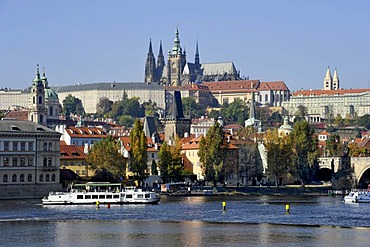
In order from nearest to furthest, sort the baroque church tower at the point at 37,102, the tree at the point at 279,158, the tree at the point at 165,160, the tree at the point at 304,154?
the tree at the point at 165,160 → the tree at the point at 279,158 → the tree at the point at 304,154 → the baroque church tower at the point at 37,102

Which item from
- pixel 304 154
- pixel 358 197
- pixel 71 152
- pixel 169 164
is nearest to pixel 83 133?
pixel 71 152

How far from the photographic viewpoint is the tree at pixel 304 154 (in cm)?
11544

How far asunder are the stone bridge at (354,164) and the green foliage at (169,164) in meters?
19.7

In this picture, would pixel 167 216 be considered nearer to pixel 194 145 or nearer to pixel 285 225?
pixel 285 225

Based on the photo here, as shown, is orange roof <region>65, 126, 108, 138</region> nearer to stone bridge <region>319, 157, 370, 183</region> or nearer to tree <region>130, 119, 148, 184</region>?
stone bridge <region>319, 157, 370, 183</region>

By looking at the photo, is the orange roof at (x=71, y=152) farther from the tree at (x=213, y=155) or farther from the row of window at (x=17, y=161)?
the row of window at (x=17, y=161)

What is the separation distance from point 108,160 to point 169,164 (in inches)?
382

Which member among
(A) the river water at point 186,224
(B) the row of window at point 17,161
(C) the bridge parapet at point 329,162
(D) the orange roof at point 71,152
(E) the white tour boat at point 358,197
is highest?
(D) the orange roof at point 71,152

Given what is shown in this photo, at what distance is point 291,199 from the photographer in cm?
10000

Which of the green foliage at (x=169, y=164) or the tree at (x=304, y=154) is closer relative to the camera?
the green foliage at (x=169, y=164)

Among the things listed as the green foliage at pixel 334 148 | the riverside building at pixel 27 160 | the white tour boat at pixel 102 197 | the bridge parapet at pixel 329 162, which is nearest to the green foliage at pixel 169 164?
the riverside building at pixel 27 160

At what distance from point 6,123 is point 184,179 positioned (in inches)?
1142

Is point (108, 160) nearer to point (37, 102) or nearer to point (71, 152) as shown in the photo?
point (71, 152)

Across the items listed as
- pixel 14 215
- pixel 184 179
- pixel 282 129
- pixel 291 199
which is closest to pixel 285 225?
pixel 14 215
